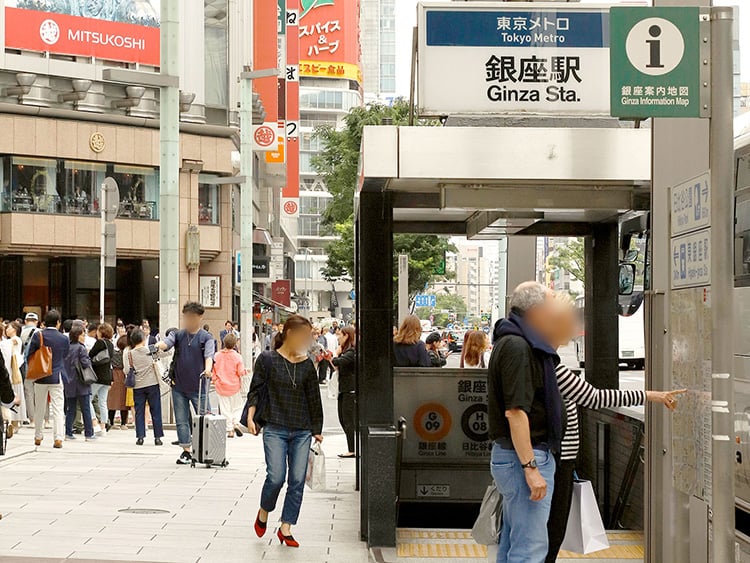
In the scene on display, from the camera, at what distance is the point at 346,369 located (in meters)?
15.0

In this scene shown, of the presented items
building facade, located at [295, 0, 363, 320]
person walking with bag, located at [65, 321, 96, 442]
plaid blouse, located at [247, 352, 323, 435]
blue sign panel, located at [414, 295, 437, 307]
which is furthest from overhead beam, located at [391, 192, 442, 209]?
building facade, located at [295, 0, 363, 320]

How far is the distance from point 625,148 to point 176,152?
12.5 metres

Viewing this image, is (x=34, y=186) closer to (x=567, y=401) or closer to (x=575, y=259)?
(x=575, y=259)

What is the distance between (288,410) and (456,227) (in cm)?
321

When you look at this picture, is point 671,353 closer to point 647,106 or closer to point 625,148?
point 647,106

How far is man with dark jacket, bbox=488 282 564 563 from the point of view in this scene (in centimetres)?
588

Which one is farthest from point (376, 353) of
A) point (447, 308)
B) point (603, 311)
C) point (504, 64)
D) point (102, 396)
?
point (447, 308)

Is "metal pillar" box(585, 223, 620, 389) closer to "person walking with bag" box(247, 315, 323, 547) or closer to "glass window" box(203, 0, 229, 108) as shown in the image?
"person walking with bag" box(247, 315, 323, 547)

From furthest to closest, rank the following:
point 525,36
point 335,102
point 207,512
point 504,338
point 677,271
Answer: point 335,102, point 207,512, point 525,36, point 504,338, point 677,271

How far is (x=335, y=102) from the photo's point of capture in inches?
5074

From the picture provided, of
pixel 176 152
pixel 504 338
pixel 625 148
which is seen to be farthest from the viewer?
pixel 176 152

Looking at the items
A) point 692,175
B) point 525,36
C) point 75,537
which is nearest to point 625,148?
point 525,36

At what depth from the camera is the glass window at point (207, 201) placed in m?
42.5

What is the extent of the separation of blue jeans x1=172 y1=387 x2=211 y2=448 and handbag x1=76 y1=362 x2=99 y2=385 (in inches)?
113
